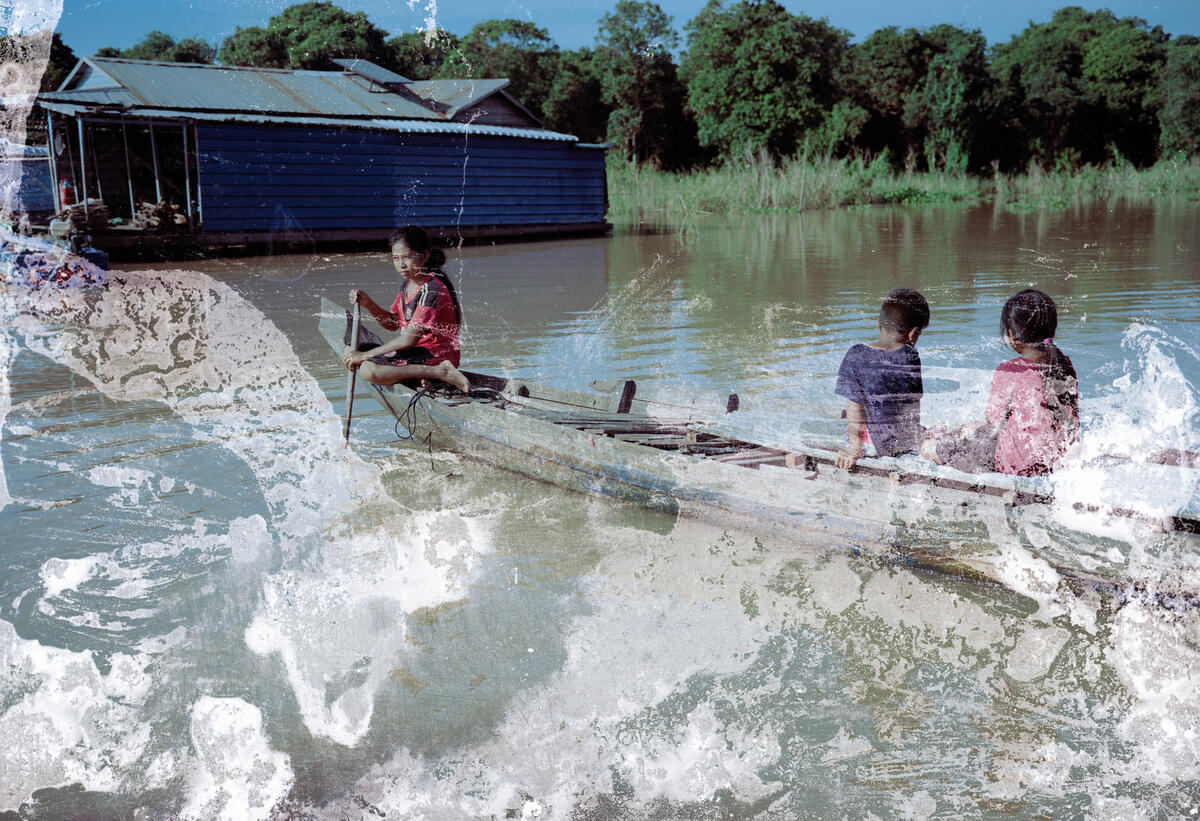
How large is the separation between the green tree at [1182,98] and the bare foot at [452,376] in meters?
26.2

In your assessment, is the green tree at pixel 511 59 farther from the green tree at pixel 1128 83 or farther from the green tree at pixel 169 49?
the green tree at pixel 1128 83

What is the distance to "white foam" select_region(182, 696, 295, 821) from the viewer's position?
2.70 m

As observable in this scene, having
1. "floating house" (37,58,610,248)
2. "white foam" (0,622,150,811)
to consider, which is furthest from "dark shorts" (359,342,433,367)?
"floating house" (37,58,610,248)

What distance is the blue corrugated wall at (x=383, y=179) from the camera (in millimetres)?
14635

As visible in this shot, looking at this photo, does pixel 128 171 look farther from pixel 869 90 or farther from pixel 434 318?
pixel 869 90

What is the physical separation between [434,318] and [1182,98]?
27.1m

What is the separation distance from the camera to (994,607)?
363 cm

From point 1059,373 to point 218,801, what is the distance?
10.0 ft

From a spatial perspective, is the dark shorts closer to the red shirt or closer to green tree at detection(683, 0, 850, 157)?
the red shirt

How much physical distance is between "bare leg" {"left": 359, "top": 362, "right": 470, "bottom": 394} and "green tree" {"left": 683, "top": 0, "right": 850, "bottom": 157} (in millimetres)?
23599

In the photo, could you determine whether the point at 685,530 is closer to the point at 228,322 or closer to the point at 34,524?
the point at 34,524

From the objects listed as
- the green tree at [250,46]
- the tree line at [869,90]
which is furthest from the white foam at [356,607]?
the tree line at [869,90]

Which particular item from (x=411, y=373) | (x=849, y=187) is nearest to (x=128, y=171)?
(x=411, y=373)

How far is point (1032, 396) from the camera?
11.2 feet
